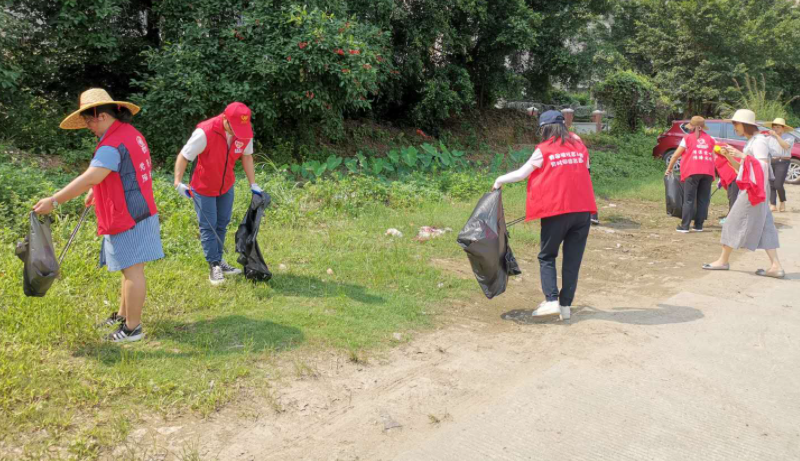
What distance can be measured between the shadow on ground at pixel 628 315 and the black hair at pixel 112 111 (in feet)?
11.2

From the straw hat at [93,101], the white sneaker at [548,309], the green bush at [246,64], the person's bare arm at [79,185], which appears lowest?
the white sneaker at [548,309]

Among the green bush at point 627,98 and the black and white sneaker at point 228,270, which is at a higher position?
the green bush at point 627,98

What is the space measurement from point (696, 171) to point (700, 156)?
227 mm

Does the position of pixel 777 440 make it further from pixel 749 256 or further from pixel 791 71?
pixel 791 71

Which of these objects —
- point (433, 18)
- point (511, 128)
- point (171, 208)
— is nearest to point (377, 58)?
point (433, 18)

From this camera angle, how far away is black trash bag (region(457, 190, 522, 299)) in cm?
505

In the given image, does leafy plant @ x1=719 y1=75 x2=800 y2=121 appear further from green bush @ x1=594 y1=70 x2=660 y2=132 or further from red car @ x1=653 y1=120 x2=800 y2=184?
red car @ x1=653 y1=120 x2=800 y2=184

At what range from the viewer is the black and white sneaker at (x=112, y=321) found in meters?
4.41

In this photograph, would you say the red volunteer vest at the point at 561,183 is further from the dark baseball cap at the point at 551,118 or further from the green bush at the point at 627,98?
the green bush at the point at 627,98

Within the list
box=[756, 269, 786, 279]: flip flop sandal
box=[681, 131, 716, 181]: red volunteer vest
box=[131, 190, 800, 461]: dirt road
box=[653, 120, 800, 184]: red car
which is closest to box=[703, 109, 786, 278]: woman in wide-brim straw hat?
box=[756, 269, 786, 279]: flip flop sandal

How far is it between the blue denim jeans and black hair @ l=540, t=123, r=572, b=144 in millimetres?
2868

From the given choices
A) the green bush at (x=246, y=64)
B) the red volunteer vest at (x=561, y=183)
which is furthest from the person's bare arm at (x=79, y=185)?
the green bush at (x=246, y=64)

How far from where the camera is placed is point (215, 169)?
5.37 meters

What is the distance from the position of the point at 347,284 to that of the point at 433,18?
1063 cm
